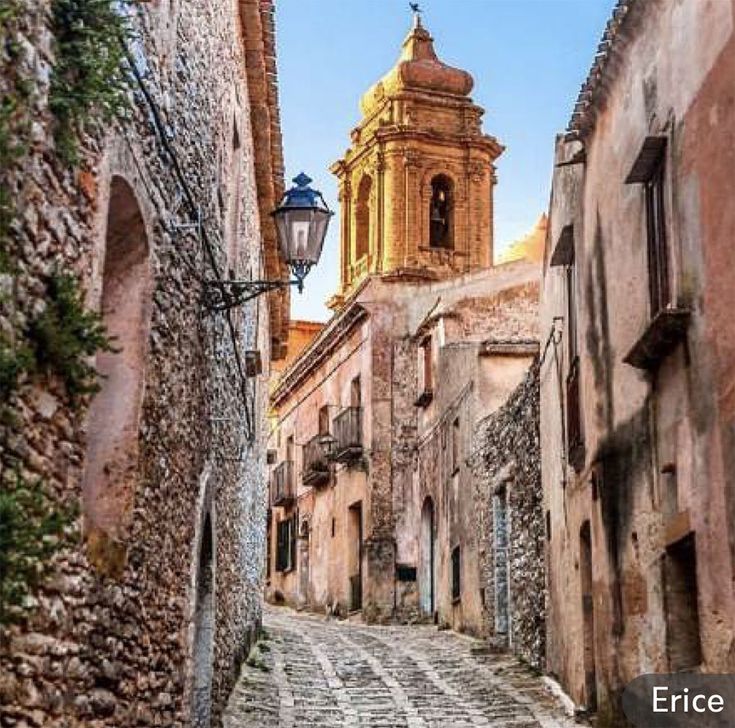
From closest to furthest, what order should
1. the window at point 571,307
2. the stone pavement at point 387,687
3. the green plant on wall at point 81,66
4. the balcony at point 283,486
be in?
1. the green plant on wall at point 81,66
2. the stone pavement at point 387,687
3. the window at point 571,307
4. the balcony at point 283,486

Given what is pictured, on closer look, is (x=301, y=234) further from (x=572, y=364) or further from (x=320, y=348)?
(x=320, y=348)

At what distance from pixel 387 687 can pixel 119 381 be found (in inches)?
367

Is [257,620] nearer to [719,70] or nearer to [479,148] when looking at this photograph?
[719,70]

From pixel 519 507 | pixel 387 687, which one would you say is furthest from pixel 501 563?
pixel 387 687

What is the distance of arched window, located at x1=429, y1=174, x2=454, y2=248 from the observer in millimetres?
35250

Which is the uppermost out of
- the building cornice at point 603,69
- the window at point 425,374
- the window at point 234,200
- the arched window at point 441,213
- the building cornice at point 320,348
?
the arched window at point 441,213

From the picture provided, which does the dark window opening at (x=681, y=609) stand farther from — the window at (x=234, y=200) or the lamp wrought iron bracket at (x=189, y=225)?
the window at (x=234, y=200)

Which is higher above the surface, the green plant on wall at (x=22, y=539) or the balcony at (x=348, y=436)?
the balcony at (x=348, y=436)

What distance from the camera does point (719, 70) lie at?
25.9 ft

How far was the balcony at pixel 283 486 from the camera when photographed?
116 feet

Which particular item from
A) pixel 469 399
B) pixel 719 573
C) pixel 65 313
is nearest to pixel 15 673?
pixel 65 313

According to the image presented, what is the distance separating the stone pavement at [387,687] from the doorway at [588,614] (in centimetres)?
38

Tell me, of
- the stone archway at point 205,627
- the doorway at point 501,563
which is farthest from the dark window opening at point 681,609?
the doorway at point 501,563

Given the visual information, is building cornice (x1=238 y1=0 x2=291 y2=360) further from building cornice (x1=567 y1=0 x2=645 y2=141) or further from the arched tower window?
the arched tower window
